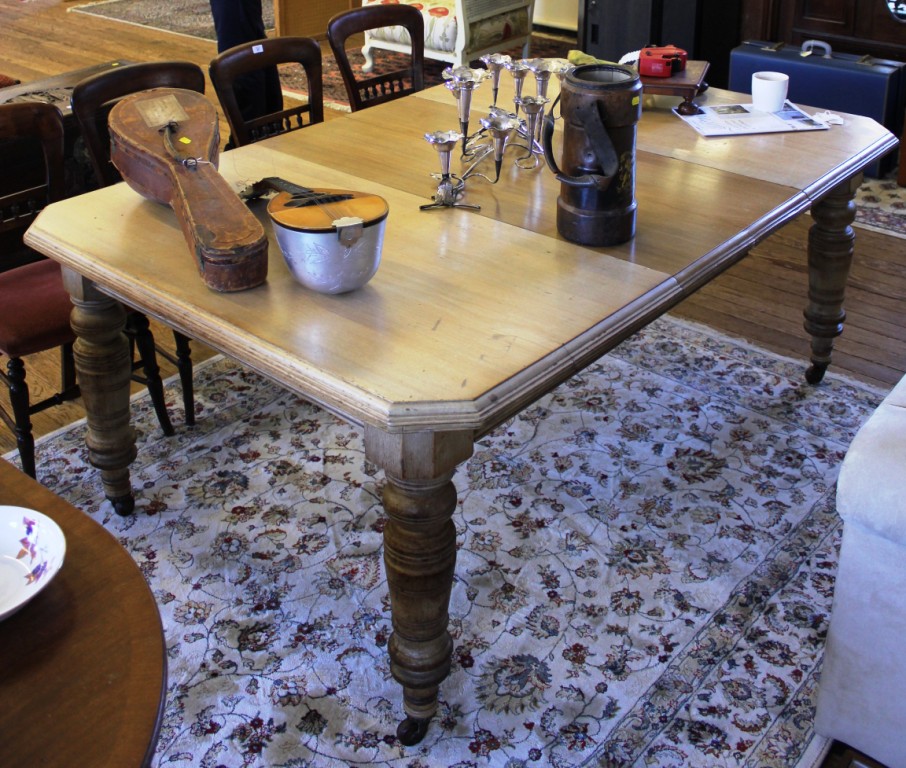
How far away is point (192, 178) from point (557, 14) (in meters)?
5.19

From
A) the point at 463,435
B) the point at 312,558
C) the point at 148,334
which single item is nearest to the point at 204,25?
the point at 148,334

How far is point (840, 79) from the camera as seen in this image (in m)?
3.82

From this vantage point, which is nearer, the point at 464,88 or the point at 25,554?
the point at 25,554

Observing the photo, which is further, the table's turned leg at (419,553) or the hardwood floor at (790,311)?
the hardwood floor at (790,311)

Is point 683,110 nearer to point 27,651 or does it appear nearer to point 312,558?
point 312,558

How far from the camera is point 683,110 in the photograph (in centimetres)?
234

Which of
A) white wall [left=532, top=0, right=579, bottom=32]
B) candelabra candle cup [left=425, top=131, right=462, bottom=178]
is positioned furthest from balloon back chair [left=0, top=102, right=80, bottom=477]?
white wall [left=532, top=0, right=579, bottom=32]

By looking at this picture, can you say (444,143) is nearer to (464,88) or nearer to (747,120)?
(464,88)

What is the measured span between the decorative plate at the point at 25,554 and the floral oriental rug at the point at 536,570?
0.70 metres

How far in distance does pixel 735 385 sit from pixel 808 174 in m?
0.78

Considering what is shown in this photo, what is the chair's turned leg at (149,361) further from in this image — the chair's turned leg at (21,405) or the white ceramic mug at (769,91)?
the white ceramic mug at (769,91)

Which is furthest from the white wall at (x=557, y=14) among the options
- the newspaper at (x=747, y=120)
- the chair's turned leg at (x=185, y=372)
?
the chair's turned leg at (x=185, y=372)

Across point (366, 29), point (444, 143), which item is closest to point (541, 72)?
point (444, 143)

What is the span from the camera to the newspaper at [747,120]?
2213 mm
